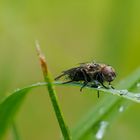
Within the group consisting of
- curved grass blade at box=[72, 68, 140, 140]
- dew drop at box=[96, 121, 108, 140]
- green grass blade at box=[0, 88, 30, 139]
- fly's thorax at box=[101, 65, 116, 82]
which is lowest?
dew drop at box=[96, 121, 108, 140]

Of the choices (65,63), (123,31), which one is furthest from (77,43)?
(123,31)

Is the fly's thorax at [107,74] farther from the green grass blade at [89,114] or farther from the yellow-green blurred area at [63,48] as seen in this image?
the yellow-green blurred area at [63,48]

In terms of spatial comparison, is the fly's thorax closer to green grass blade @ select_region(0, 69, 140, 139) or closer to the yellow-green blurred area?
green grass blade @ select_region(0, 69, 140, 139)

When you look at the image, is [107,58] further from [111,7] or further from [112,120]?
[112,120]

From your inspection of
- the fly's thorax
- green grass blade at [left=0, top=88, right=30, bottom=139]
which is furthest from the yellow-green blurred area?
green grass blade at [left=0, top=88, right=30, bottom=139]

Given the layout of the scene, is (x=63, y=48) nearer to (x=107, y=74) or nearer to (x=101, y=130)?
(x=107, y=74)

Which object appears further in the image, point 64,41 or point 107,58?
point 64,41

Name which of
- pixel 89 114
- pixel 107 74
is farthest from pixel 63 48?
pixel 89 114

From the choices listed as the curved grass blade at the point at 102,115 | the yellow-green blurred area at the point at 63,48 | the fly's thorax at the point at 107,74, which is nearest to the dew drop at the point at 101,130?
the curved grass blade at the point at 102,115
